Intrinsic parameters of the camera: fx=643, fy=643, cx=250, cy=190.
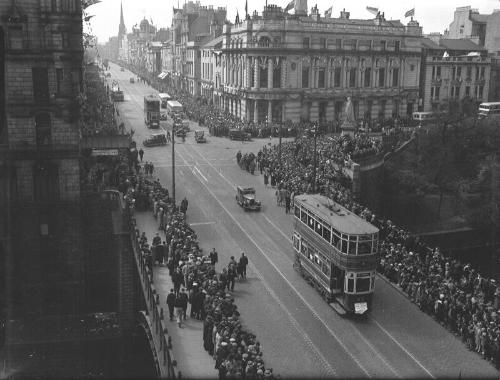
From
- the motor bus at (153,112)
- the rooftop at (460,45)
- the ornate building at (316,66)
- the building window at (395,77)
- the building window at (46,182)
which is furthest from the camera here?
the rooftop at (460,45)

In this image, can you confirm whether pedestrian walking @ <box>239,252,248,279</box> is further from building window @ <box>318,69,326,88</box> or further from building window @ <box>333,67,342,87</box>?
building window @ <box>333,67,342,87</box>

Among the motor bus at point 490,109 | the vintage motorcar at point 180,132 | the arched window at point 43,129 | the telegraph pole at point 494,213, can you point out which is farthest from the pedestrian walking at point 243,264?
the motor bus at point 490,109

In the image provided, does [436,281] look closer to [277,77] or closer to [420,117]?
[277,77]

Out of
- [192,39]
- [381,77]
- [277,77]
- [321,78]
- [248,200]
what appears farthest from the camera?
[192,39]

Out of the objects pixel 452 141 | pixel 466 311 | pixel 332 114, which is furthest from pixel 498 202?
pixel 332 114

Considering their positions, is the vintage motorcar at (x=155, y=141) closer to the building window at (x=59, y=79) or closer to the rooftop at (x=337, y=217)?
the building window at (x=59, y=79)

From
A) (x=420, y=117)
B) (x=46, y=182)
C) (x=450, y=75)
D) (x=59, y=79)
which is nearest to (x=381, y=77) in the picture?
(x=420, y=117)
